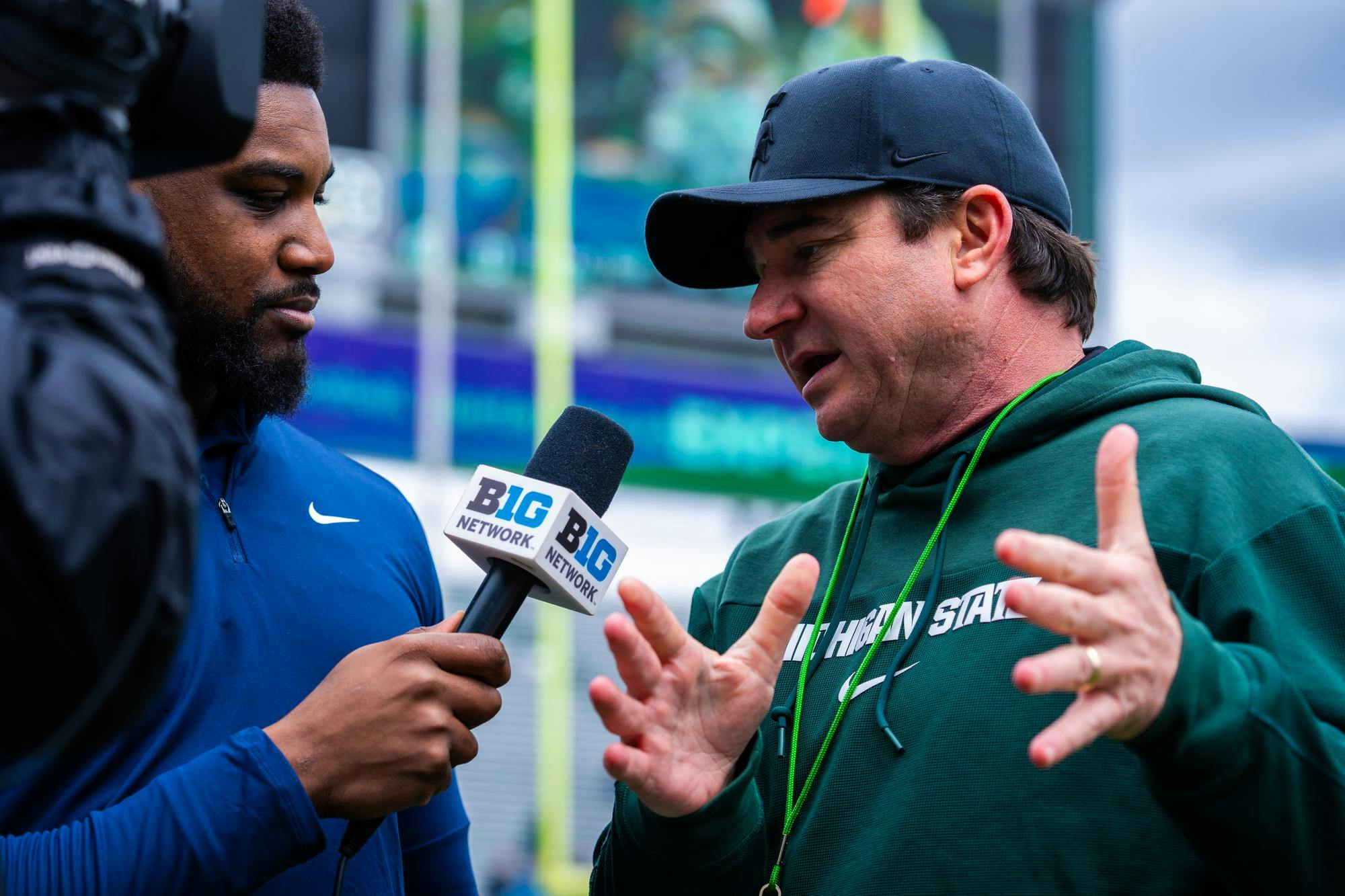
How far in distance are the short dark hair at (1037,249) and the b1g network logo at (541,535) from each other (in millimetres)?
→ 650

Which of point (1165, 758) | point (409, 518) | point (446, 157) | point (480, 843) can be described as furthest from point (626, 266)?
point (1165, 758)

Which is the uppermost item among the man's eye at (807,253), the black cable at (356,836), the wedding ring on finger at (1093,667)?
the man's eye at (807,253)

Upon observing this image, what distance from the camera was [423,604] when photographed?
2.29m

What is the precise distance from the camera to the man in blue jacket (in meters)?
1.68

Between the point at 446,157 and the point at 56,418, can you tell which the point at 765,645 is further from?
the point at 446,157

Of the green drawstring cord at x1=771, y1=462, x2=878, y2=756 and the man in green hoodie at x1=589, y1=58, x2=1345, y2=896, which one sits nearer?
the man in green hoodie at x1=589, y1=58, x2=1345, y2=896

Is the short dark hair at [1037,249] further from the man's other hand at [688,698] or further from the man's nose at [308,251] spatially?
the man's nose at [308,251]

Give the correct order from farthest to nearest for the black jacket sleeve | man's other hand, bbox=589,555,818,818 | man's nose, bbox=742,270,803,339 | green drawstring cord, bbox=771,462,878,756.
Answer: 1. man's nose, bbox=742,270,803,339
2. green drawstring cord, bbox=771,462,878,756
3. man's other hand, bbox=589,555,818,818
4. the black jacket sleeve

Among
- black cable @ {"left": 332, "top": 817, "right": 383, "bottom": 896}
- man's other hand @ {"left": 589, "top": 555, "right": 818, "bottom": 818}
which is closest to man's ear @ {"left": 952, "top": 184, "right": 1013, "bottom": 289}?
man's other hand @ {"left": 589, "top": 555, "right": 818, "bottom": 818}

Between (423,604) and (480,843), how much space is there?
13208 millimetres

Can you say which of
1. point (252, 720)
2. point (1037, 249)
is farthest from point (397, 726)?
point (1037, 249)

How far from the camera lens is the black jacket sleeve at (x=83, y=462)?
99cm

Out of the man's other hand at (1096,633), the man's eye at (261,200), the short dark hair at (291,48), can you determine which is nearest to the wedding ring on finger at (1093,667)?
the man's other hand at (1096,633)

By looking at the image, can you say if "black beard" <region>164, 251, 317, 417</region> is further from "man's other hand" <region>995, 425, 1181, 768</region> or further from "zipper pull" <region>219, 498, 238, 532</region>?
"man's other hand" <region>995, 425, 1181, 768</region>
